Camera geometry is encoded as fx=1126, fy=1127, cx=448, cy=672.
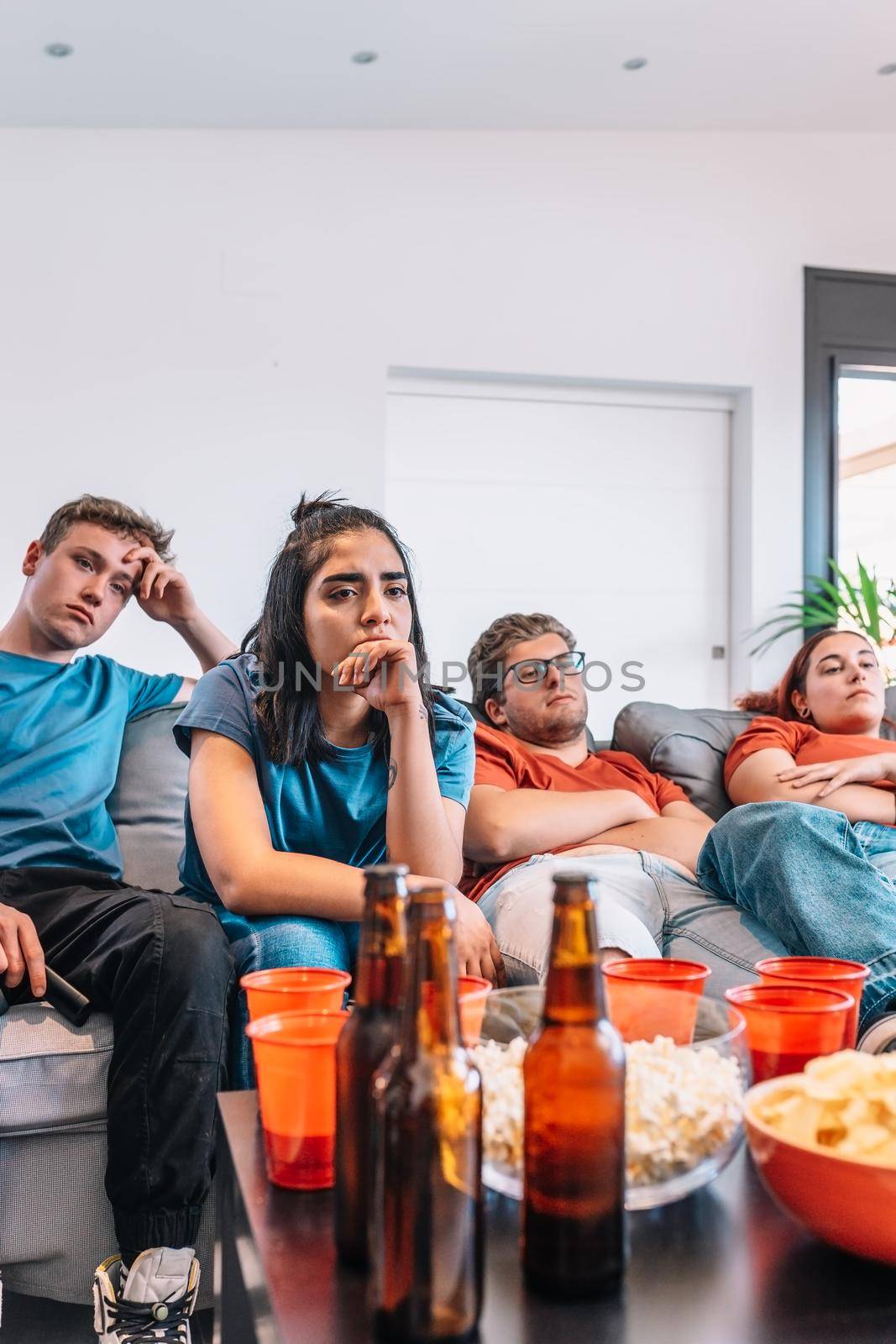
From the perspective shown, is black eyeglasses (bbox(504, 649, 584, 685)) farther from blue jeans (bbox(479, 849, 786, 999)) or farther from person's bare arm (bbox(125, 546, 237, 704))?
person's bare arm (bbox(125, 546, 237, 704))

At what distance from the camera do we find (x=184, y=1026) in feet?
4.87

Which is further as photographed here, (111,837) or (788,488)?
(788,488)

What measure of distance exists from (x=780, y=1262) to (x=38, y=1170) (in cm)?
112

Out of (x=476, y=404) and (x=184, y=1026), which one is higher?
(x=476, y=404)

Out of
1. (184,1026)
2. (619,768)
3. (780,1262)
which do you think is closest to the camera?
(780,1262)

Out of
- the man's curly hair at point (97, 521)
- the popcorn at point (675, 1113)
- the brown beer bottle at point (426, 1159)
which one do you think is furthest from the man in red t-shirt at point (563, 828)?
the brown beer bottle at point (426, 1159)

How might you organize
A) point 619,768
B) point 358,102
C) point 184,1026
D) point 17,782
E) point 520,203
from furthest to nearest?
point 520,203 < point 358,102 < point 619,768 < point 17,782 < point 184,1026

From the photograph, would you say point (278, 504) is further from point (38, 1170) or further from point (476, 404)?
point (38, 1170)

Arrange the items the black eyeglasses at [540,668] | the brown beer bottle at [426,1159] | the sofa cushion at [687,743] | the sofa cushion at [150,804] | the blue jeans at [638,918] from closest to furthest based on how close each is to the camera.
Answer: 1. the brown beer bottle at [426,1159]
2. the blue jeans at [638,918]
3. the sofa cushion at [150,804]
4. the black eyeglasses at [540,668]
5. the sofa cushion at [687,743]

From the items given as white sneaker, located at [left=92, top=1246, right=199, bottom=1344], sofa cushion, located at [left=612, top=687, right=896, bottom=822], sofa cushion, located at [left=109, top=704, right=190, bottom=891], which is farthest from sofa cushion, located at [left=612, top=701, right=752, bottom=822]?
white sneaker, located at [left=92, top=1246, right=199, bottom=1344]

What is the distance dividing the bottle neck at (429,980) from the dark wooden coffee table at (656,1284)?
0.61 feet

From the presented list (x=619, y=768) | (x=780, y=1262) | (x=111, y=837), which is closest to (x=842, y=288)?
(x=619, y=768)

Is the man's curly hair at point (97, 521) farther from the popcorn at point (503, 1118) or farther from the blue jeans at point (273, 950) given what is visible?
the popcorn at point (503, 1118)

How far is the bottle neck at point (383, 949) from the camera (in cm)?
69
